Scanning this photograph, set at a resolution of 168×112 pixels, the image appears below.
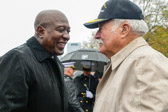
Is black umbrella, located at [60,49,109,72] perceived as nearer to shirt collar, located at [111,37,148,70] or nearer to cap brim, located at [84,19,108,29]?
cap brim, located at [84,19,108,29]

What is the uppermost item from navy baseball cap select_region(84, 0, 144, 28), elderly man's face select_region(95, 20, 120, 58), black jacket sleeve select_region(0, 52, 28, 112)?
navy baseball cap select_region(84, 0, 144, 28)

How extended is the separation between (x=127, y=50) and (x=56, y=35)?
813 mm

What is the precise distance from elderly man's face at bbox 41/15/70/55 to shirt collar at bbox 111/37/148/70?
2.33 ft

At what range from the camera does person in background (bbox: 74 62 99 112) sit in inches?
268

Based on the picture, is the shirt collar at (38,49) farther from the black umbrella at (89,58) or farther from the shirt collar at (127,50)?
the black umbrella at (89,58)

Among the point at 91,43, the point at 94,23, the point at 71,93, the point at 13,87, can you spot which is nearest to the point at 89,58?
the point at 71,93

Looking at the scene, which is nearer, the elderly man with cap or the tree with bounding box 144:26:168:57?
the elderly man with cap

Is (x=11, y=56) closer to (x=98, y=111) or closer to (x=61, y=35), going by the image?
(x=61, y=35)

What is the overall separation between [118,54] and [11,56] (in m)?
0.97

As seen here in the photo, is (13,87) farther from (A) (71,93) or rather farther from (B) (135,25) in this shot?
(A) (71,93)

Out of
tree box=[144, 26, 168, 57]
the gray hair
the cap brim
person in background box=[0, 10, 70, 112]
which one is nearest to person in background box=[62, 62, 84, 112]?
person in background box=[0, 10, 70, 112]

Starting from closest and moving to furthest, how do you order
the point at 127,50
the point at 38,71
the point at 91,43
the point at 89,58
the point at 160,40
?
the point at 127,50, the point at 38,71, the point at 89,58, the point at 160,40, the point at 91,43

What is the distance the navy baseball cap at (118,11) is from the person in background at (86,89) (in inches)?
176

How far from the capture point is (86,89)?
6926 mm
